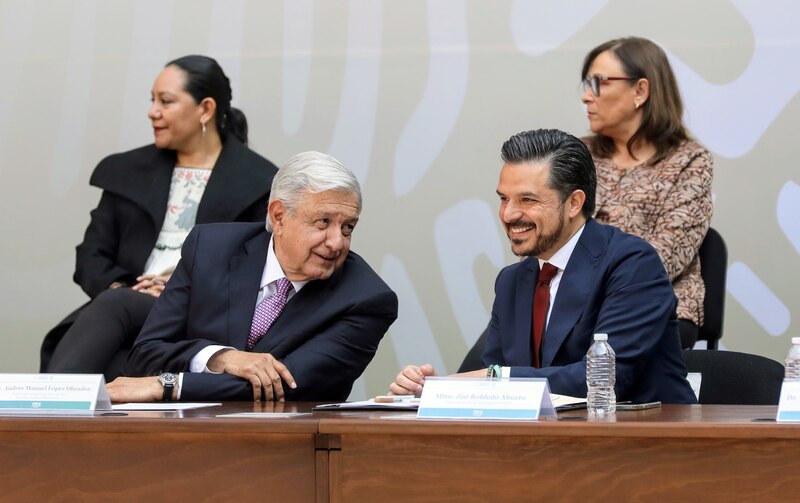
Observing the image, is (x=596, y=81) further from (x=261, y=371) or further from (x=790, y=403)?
(x=790, y=403)

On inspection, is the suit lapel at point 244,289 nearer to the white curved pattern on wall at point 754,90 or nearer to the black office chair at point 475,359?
the black office chair at point 475,359

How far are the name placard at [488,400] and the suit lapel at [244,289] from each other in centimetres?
111

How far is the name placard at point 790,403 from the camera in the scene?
196 centimetres

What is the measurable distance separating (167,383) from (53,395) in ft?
1.98

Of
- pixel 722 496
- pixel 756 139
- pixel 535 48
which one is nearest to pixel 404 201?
pixel 535 48

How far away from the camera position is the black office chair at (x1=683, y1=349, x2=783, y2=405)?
9.50ft

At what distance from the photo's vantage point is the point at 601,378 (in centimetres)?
238

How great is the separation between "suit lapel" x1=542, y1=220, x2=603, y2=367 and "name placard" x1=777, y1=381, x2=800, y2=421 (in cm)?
81

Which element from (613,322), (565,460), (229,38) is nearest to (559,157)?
(613,322)

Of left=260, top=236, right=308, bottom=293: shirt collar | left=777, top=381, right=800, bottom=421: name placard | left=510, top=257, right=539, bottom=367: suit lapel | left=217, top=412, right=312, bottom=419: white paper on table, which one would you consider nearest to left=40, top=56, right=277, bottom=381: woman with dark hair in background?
left=260, top=236, right=308, bottom=293: shirt collar

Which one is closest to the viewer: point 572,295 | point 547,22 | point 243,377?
point 572,295

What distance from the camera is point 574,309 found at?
111 inches

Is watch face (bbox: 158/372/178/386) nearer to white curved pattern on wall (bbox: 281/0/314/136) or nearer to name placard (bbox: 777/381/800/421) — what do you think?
name placard (bbox: 777/381/800/421)

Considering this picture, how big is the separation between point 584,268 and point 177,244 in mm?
1853
